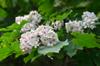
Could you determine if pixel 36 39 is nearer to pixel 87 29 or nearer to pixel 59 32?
pixel 59 32

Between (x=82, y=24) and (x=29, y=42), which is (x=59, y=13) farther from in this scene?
(x=29, y=42)

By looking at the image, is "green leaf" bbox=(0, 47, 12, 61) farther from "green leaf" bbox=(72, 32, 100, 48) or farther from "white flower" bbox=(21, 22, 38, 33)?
"green leaf" bbox=(72, 32, 100, 48)

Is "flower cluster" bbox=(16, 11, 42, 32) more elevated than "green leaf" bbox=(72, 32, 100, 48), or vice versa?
"flower cluster" bbox=(16, 11, 42, 32)

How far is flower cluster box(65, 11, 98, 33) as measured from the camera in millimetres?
Result: 1749

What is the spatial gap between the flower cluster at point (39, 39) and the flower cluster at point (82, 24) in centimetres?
18

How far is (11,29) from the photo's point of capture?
5.97ft

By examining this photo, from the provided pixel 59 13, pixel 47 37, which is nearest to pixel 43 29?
pixel 47 37

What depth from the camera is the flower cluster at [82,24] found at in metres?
1.75

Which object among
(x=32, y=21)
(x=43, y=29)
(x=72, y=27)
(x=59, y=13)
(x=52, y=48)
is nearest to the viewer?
(x=52, y=48)

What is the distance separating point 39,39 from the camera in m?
1.57

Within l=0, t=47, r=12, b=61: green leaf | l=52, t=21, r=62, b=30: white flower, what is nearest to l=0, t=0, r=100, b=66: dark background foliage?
l=52, t=21, r=62, b=30: white flower

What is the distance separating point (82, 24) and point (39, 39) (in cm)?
31

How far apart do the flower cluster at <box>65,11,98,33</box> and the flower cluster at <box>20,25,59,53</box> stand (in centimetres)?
18

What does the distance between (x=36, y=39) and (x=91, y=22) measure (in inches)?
14.2
